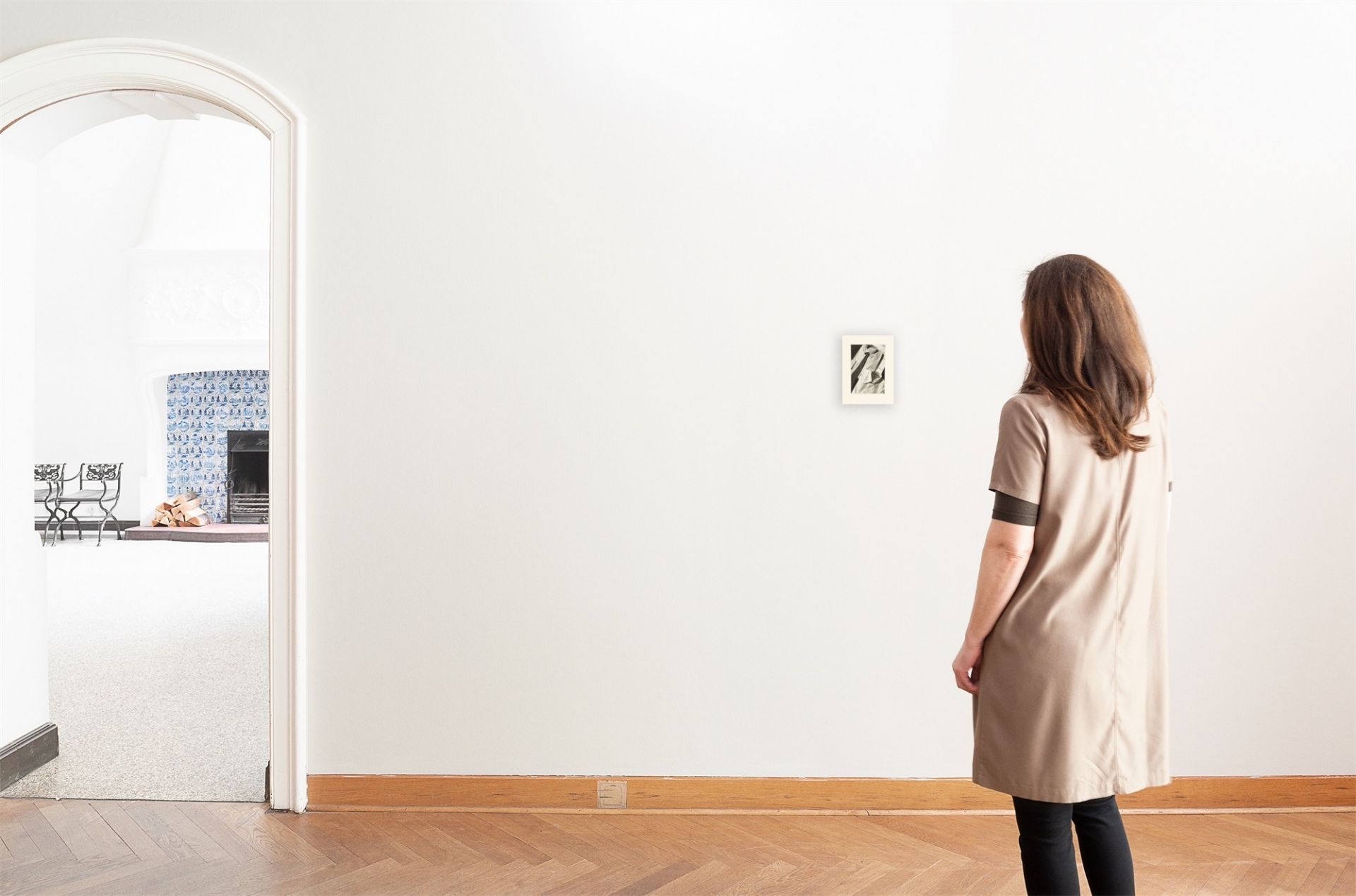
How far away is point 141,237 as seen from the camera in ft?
30.8

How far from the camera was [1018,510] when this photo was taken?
155 cm

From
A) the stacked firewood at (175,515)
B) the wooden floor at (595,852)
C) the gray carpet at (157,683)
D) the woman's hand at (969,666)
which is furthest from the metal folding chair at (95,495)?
the woman's hand at (969,666)

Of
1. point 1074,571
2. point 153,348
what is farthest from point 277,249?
Answer: point 153,348

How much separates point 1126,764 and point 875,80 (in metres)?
2.09

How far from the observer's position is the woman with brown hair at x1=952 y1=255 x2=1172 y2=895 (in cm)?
153

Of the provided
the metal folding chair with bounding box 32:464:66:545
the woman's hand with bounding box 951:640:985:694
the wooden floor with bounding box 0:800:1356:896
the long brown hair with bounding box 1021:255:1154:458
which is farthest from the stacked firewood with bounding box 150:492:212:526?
the long brown hair with bounding box 1021:255:1154:458

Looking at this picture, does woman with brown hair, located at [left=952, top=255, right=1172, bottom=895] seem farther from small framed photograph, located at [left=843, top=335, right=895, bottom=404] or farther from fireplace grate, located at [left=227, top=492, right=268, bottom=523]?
fireplace grate, located at [left=227, top=492, right=268, bottom=523]

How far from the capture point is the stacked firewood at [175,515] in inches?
368

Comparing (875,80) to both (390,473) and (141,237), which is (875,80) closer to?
(390,473)

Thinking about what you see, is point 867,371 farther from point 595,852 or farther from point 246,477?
point 246,477

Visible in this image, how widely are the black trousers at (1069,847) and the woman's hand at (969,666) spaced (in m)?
0.22

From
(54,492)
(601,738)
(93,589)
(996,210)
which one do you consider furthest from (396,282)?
(54,492)

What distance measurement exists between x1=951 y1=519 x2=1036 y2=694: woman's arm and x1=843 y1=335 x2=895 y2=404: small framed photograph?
1076 millimetres

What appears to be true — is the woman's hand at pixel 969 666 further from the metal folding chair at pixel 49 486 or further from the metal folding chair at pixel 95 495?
the metal folding chair at pixel 49 486
